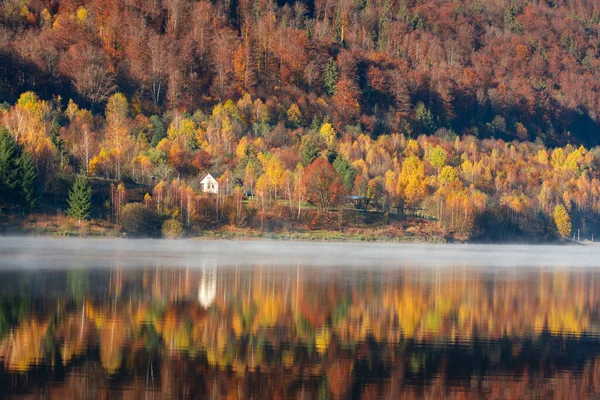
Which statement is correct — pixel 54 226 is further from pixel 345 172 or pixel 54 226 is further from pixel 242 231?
pixel 345 172

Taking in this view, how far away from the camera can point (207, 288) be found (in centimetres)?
4206

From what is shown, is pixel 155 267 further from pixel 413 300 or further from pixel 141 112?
pixel 141 112

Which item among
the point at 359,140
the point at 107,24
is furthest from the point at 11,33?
the point at 359,140

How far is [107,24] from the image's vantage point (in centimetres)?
19225

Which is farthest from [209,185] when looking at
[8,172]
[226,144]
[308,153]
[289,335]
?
Answer: [289,335]

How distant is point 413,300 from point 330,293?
4.11 metres

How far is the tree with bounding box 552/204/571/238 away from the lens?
145 metres

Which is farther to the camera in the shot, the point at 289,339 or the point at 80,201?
the point at 80,201

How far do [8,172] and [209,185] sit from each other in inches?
1396

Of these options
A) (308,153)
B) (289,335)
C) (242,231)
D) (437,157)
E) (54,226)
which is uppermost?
(437,157)

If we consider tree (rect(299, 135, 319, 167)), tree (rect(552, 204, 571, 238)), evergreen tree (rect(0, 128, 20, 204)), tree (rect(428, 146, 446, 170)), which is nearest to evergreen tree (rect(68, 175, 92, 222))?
evergreen tree (rect(0, 128, 20, 204))

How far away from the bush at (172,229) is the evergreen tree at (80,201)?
9336 mm

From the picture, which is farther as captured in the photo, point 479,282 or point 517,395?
point 479,282

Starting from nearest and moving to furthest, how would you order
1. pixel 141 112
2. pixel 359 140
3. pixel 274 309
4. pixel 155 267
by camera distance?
1. pixel 274 309
2. pixel 155 267
3. pixel 141 112
4. pixel 359 140
